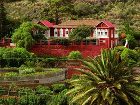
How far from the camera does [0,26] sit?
74.9 m

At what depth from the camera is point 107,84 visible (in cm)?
3581

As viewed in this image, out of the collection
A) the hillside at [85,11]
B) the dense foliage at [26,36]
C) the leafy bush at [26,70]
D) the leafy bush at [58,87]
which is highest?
the hillside at [85,11]

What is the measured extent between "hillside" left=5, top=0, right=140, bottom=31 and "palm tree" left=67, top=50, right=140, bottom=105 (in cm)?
5250

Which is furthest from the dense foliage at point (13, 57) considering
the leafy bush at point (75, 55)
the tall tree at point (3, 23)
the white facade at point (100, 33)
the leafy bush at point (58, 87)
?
the white facade at point (100, 33)

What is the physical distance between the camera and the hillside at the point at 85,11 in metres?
95.0

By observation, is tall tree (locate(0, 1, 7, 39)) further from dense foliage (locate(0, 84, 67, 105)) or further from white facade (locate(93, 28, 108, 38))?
dense foliage (locate(0, 84, 67, 105))

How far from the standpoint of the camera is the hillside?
95000 millimetres

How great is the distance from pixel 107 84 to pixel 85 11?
217 feet

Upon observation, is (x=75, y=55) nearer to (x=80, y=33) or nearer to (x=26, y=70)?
(x=80, y=33)

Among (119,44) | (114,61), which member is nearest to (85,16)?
(119,44)

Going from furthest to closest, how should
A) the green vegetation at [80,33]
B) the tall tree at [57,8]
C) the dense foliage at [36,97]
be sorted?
the tall tree at [57,8], the green vegetation at [80,33], the dense foliage at [36,97]

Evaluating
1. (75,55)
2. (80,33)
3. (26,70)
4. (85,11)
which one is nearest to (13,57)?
(26,70)

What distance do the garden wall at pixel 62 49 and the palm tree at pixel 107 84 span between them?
3132 cm

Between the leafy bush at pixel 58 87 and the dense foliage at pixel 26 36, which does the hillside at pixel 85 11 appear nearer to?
the dense foliage at pixel 26 36
